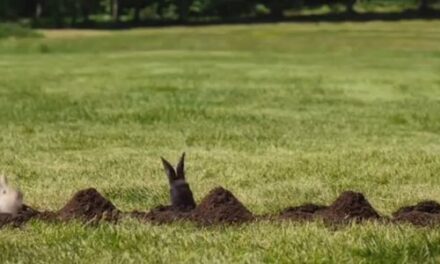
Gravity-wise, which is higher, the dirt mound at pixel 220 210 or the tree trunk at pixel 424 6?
the dirt mound at pixel 220 210

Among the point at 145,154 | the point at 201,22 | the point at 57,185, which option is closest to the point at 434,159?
the point at 145,154

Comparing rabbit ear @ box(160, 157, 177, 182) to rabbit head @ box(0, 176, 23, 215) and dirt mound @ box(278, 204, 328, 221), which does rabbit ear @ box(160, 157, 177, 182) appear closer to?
dirt mound @ box(278, 204, 328, 221)

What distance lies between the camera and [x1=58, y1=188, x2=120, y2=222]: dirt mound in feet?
24.2

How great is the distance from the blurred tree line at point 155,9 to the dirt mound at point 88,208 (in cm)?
8372

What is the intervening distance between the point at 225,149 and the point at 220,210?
22.2 ft

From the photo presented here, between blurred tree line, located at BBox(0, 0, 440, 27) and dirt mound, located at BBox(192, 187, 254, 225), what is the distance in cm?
8395

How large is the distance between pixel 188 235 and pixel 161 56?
34.4 meters

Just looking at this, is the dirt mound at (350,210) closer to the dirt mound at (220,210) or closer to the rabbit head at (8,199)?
the dirt mound at (220,210)

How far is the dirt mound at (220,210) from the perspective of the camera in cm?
727

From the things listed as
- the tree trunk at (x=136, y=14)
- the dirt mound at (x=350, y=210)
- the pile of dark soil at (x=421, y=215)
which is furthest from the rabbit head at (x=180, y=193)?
the tree trunk at (x=136, y=14)

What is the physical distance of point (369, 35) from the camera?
63.2m

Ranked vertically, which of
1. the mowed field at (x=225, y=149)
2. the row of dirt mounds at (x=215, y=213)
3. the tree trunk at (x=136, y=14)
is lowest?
the tree trunk at (x=136, y=14)

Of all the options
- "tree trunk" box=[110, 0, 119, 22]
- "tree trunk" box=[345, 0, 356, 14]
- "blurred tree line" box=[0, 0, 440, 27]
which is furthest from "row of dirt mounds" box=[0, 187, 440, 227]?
"tree trunk" box=[345, 0, 356, 14]

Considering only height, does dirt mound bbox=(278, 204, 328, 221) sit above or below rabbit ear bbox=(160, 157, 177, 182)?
below
